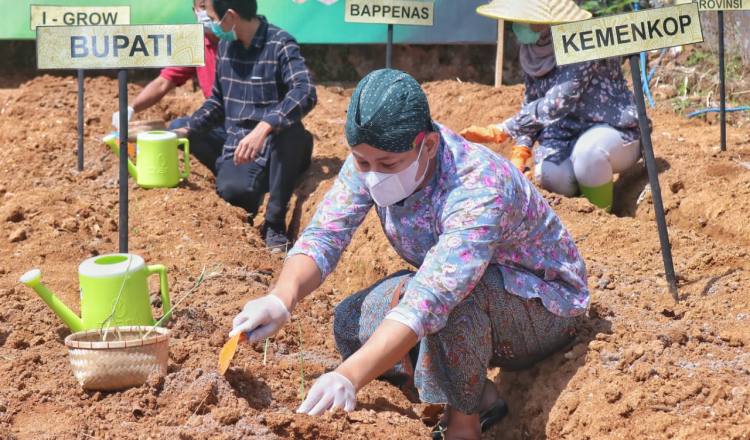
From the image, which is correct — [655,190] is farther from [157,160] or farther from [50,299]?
[157,160]

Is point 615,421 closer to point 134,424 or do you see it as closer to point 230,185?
point 134,424

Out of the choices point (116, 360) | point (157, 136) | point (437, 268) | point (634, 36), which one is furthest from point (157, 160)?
point (437, 268)

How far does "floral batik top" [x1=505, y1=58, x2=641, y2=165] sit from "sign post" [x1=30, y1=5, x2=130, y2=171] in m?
2.54

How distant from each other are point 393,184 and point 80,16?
3612mm

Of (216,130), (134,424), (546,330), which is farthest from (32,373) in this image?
(216,130)

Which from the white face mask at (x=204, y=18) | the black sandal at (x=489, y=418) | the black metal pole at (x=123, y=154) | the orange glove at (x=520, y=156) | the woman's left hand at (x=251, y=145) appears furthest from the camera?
the white face mask at (x=204, y=18)

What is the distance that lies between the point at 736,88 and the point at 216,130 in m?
4.19

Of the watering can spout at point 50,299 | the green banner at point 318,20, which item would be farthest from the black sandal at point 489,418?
the green banner at point 318,20

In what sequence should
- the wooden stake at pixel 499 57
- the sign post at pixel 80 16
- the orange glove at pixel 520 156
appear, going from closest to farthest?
the orange glove at pixel 520 156
the sign post at pixel 80 16
the wooden stake at pixel 499 57

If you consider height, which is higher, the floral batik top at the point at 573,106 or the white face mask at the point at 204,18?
the white face mask at the point at 204,18

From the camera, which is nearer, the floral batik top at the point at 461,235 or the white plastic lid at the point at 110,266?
the floral batik top at the point at 461,235

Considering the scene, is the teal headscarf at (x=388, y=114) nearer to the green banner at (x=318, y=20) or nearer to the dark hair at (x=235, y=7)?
the dark hair at (x=235, y=7)

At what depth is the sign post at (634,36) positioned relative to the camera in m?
3.19

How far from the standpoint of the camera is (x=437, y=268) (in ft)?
7.40
